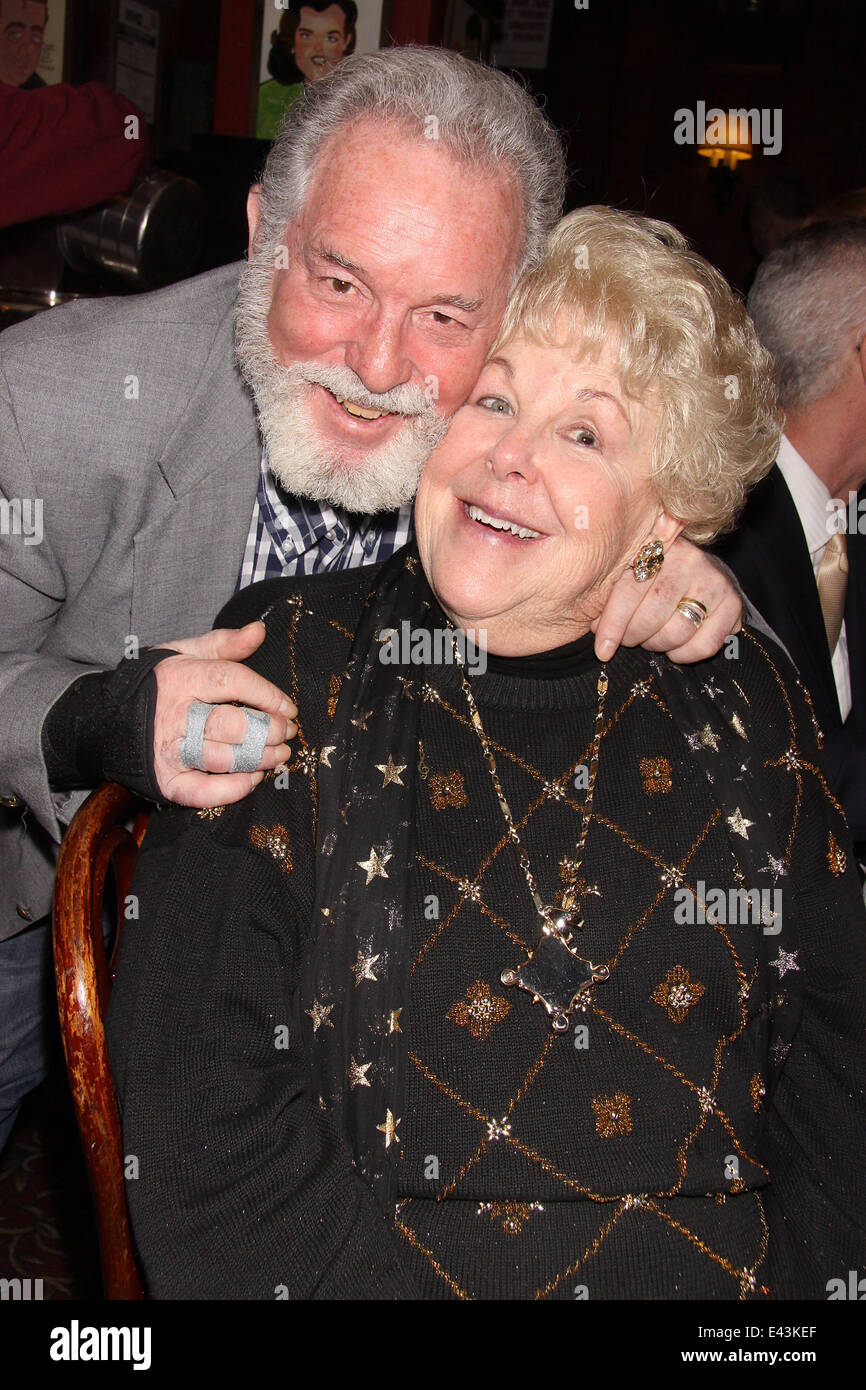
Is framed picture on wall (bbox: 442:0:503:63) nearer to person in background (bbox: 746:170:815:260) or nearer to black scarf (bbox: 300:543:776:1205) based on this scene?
person in background (bbox: 746:170:815:260)

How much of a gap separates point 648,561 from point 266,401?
67 centimetres

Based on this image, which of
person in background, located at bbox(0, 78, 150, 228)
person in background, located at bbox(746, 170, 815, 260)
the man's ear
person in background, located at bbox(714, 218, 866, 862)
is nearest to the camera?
the man's ear

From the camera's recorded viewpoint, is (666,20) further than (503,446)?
Yes

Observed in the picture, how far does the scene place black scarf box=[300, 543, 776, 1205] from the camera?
145 cm

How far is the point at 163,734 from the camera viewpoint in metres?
1.45

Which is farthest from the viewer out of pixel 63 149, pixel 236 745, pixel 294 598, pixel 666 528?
pixel 63 149

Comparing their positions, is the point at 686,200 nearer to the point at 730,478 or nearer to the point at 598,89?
the point at 598,89

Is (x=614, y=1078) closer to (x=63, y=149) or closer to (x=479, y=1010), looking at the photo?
(x=479, y=1010)

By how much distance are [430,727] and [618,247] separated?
29.3 inches

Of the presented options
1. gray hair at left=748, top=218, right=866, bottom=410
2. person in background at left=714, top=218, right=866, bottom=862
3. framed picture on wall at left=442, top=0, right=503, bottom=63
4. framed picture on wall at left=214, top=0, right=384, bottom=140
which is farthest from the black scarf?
framed picture on wall at left=442, top=0, right=503, bottom=63

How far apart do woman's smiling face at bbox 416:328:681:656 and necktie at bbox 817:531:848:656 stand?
3.81 feet

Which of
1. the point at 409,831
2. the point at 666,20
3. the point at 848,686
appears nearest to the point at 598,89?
the point at 666,20

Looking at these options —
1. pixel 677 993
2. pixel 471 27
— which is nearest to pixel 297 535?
pixel 677 993

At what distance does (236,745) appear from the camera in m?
1.44
